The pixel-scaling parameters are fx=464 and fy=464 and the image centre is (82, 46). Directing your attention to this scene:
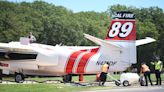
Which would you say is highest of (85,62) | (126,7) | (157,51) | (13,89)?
(126,7)

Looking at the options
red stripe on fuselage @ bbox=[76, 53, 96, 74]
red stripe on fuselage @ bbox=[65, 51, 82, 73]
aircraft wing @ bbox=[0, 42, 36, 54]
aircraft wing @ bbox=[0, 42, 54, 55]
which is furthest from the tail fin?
aircraft wing @ bbox=[0, 42, 36, 54]

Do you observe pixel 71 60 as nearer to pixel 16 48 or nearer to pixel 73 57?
pixel 73 57

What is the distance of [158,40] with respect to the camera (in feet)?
287

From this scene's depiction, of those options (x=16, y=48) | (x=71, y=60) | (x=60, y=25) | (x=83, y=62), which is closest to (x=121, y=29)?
(x=83, y=62)

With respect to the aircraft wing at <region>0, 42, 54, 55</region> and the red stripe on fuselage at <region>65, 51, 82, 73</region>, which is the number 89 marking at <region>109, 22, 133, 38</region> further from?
the aircraft wing at <region>0, 42, 54, 55</region>

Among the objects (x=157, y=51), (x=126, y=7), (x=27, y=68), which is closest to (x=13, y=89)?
(x=27, y=68)

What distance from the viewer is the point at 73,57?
117 ft

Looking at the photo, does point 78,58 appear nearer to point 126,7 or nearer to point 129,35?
point 129,35

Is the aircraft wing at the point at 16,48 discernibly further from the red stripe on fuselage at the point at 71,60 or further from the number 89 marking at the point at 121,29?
the number 89 marking at the point at 121,29

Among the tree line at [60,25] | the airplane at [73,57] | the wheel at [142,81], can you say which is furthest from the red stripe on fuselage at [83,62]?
the tree line at [60,25]

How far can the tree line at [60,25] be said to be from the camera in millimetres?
68875

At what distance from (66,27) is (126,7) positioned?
104 ft

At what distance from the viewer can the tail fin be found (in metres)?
35.7

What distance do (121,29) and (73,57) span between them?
4392 millimetres
